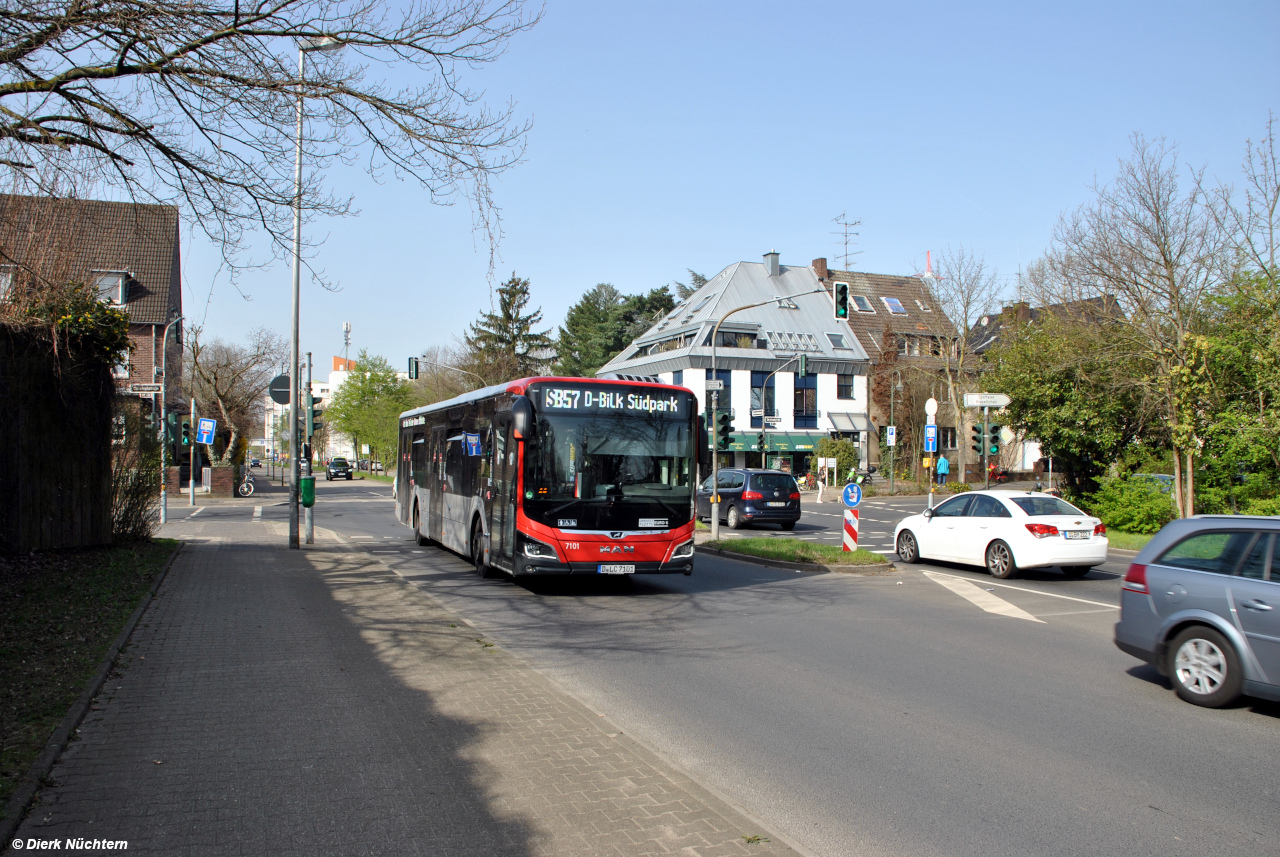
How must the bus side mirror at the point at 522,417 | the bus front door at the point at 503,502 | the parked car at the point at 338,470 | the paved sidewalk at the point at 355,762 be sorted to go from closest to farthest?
1. the paved sidewalk at the point at 355,762
2. the bus side mirror at the point at 522,417
3. the bus front door at the point at 503,502
4. the parked car at the point at 338,470

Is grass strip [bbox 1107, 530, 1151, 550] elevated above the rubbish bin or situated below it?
below

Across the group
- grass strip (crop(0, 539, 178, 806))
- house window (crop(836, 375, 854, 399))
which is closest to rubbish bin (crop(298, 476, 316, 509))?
grass strip (crop(0, 539, 178, 806))

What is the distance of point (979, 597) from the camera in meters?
13.0

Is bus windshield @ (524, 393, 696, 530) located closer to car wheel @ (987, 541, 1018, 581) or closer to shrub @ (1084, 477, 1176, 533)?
car wheel @ (987, 541, 1018, 581)

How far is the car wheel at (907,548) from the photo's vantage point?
1722 cm

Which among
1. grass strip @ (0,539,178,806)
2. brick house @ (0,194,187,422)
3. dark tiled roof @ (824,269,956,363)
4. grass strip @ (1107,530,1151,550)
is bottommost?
grass strip @ (1107,530,1151,550)

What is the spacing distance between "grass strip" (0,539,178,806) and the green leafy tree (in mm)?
62337

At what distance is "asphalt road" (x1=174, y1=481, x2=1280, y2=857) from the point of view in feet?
14.9

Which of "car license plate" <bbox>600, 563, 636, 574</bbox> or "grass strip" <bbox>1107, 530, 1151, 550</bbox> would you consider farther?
"grass strip" <bbox>1107, 530, 1151, 550</bbox>

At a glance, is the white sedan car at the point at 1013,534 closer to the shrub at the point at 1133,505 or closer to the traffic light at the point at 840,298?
the traffic light at the point at 840,298

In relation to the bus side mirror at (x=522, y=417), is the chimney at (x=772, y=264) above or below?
above

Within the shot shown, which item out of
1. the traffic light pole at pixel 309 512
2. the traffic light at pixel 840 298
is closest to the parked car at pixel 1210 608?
the traffic light at pixel 840 298

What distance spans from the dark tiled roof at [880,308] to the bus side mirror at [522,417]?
166 ft

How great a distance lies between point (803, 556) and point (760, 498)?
9174mm
